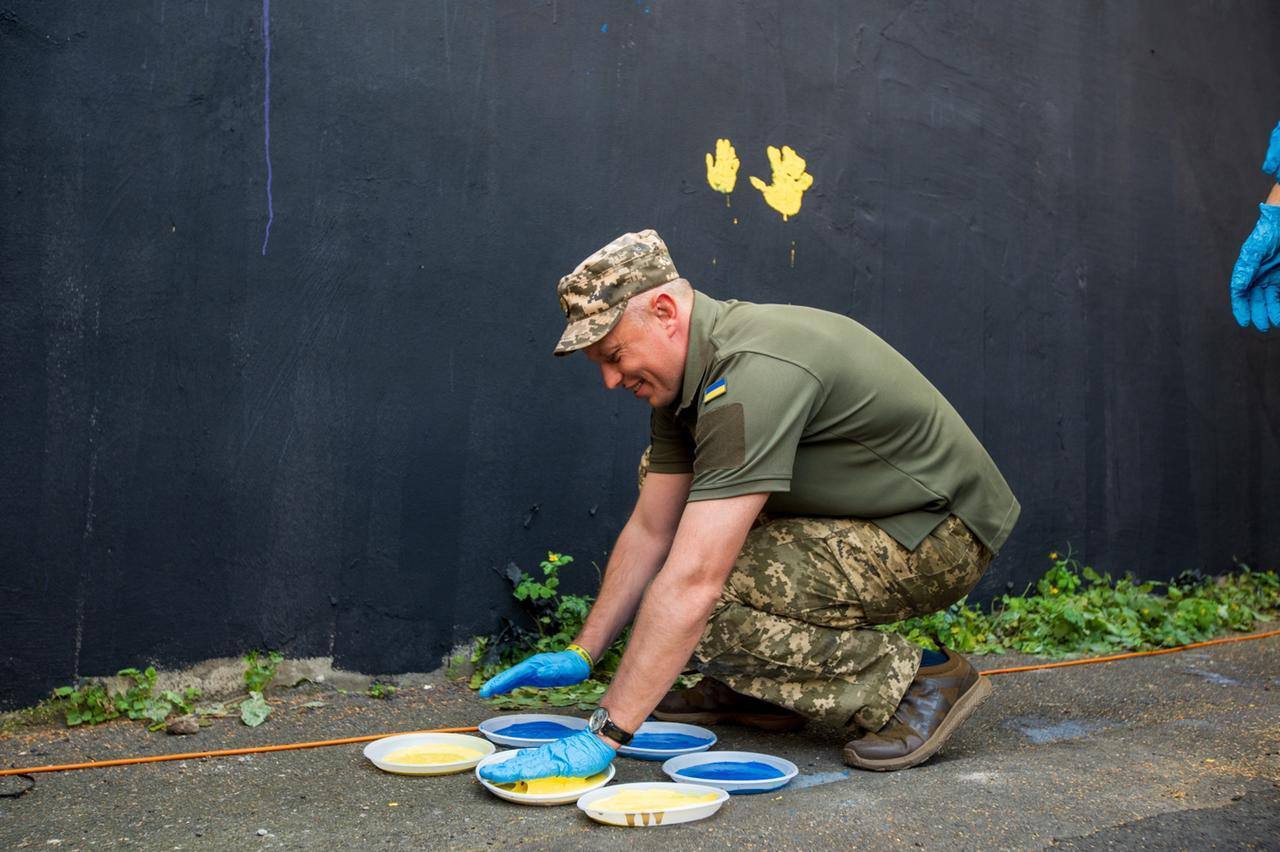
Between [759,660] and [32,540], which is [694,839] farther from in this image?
[32,540]

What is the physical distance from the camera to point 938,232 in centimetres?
396

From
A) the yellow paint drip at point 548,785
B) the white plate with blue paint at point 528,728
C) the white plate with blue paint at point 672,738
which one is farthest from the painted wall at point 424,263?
the yellow paint drip at point 548,785

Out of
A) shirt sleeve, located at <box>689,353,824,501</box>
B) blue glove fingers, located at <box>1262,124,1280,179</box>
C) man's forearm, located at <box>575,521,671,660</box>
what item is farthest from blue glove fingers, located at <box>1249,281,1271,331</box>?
man's forearm, located at <box>575,521,671,660</box>

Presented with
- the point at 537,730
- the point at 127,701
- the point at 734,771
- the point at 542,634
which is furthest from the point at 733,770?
the point at 127,701

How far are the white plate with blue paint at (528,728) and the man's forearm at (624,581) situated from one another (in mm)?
184

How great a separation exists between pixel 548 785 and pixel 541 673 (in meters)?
0.32

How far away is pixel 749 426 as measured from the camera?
7.10ft

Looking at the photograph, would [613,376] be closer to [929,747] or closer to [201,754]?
[929,747]

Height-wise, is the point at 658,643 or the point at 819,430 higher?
the point at 819,430

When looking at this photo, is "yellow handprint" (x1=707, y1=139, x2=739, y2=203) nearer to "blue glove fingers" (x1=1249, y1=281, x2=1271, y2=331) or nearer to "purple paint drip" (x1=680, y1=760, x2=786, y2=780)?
"blue glove fingers" (x1=1249, y1=281, x2=1271, y2=331)

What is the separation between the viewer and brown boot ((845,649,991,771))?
7.86 ft

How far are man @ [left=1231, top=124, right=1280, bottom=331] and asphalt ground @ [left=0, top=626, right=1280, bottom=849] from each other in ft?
3.50

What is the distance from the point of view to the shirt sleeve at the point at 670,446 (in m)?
2.57

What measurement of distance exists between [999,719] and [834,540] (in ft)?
2.71
